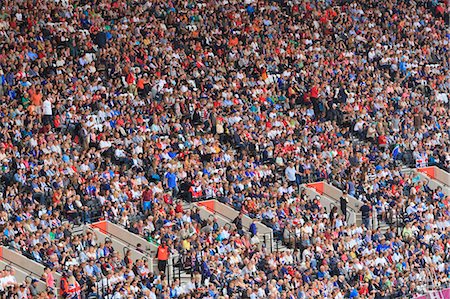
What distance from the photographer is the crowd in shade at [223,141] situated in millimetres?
33281

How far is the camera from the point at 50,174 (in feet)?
112

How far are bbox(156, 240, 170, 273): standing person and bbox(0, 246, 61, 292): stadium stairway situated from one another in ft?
10.9

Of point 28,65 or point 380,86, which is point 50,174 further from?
point 380,86

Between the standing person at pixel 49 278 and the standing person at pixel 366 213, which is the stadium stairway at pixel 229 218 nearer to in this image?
the standing person at pixel 366 213

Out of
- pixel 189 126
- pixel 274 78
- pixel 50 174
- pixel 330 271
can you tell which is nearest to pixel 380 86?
pixel 274 78

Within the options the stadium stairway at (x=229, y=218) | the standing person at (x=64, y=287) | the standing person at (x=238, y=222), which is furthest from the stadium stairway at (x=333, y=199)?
the standing person at (x=64, y=287)

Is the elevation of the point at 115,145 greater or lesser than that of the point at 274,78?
lesser

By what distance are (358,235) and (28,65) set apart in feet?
34.4

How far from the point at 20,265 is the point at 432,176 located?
52.0 ft

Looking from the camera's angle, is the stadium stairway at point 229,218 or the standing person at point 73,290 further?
the stadium stairway at point 229,218

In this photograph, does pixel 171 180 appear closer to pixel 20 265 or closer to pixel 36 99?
pixel 36 99

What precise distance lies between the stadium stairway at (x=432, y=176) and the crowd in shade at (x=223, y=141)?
0.30m

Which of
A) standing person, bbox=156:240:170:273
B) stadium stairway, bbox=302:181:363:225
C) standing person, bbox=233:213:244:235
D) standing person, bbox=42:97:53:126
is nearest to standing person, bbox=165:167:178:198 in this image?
standing person, bbox=233:213:244:235

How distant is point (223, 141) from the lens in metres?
39.9
